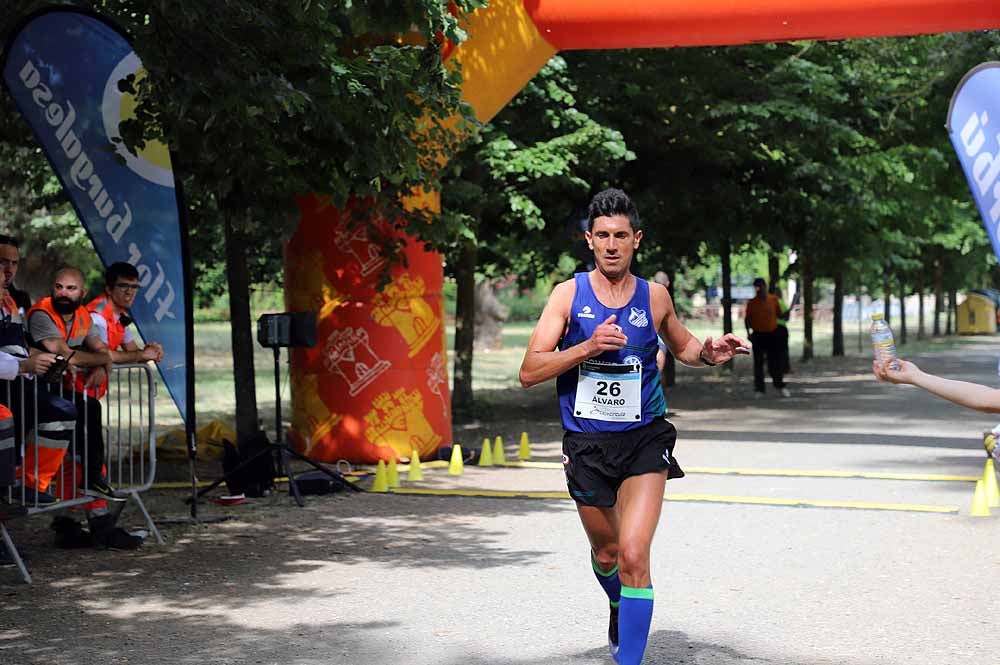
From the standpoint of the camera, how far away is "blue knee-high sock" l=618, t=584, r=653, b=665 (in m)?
5.74

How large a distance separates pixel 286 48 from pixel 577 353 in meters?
4.89

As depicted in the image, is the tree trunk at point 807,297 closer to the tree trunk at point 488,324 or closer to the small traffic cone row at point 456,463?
the tree trunk at point 488,324

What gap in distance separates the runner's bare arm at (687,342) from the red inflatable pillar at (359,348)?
846cm

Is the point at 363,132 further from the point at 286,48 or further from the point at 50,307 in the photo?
the point at 50,307

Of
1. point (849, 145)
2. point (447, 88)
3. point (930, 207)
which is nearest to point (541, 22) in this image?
point (447, 88)

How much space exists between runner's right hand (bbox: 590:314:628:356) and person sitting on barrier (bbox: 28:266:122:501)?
4685mm

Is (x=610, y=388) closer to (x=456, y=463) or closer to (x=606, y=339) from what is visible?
(x=606, y=339)

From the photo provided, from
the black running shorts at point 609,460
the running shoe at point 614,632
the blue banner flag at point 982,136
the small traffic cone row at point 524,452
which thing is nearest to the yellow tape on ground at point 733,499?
the blue banner flag at point 982,136

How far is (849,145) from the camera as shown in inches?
872

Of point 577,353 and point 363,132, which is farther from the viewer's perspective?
point 363,132

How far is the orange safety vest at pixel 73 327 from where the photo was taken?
9.40 m

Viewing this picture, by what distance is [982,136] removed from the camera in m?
12.2

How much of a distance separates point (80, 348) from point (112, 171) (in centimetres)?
182

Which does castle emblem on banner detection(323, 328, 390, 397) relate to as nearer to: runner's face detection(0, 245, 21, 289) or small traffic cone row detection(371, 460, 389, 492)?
small traffic cone row detection(371, 460, 389, 492)
